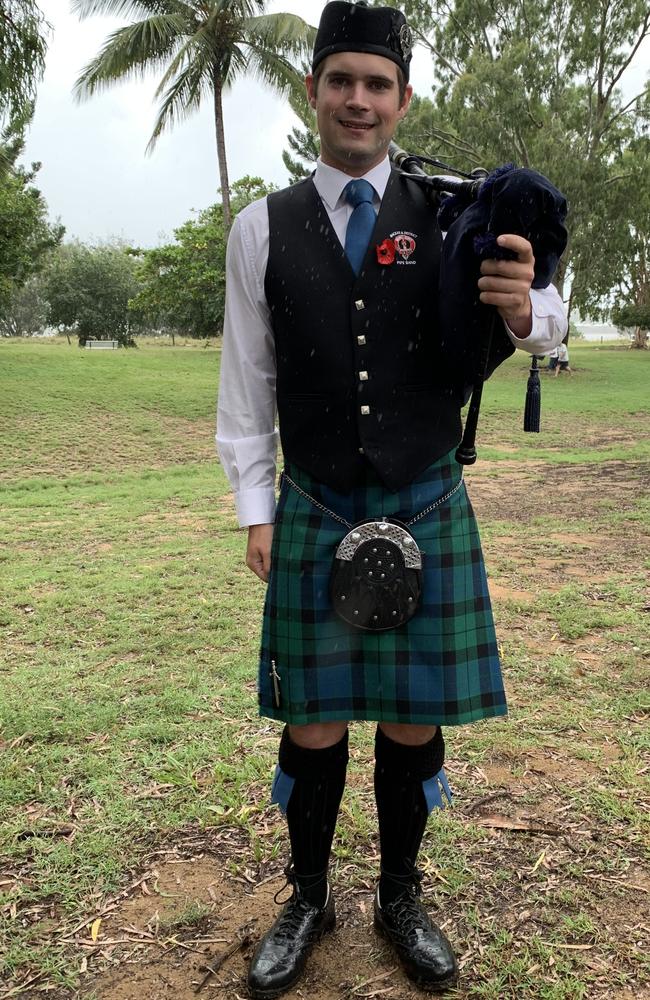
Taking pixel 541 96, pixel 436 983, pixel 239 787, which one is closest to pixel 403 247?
pixel 436 983

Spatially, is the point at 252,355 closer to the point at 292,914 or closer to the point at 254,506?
the point at 254,506

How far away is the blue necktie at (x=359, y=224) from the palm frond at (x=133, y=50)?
46.6ft

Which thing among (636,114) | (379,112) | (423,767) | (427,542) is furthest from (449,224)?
(636,114)

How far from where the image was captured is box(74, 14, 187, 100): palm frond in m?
13.7

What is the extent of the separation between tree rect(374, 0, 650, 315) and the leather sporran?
2008 cm

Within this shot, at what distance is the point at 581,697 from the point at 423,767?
4.98ft

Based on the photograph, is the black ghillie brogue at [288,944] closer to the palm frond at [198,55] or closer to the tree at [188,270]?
the palm frond at [198,55]

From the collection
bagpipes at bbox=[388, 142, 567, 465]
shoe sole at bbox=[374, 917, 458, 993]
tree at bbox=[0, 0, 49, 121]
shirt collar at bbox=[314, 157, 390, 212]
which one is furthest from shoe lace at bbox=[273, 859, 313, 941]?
tree at bbox=[0, 0, 49, 121]

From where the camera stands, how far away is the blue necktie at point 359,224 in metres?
1.78

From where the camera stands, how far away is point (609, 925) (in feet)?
6.66

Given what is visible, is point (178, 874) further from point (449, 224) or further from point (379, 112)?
point (379, 112)

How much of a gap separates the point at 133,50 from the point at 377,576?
14.8 m

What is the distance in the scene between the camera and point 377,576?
5.76 feet

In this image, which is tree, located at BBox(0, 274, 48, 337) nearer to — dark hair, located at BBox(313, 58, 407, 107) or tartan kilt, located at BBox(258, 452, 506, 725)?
dark hair, located at BBox(313, 58, 407, 107)
